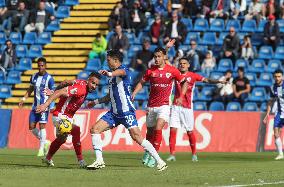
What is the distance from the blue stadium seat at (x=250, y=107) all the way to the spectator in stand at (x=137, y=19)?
19.5ft

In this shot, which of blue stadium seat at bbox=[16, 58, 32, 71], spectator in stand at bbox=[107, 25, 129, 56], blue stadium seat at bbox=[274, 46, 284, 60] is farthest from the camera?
blue stadium seat at bbox=[16, 58, 32, 71]

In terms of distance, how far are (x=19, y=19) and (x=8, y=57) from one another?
8.86ft

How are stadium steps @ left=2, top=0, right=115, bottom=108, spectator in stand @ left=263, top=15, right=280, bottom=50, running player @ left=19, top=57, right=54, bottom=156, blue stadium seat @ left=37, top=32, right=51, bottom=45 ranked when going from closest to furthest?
running player @ left=19, top=57, right=54, bottom=156, spectator in stand @ left=263, top=15, right=280, bottom=50, stadium steps @ left=2, top=0, right=115, bottom=108, blue stadium seat @ left=37, top=32, right=51, bottom=45

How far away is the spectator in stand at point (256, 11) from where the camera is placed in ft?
107

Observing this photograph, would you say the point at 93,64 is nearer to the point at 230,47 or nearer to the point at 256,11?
the point at 230,47

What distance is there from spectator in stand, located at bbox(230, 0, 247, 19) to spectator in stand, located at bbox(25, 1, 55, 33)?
7.42 metres

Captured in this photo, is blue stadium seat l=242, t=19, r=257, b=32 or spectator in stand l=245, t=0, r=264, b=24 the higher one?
spectator in stand l=245, t=0, r=264, b=24

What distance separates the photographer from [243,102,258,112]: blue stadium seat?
30.0 meters

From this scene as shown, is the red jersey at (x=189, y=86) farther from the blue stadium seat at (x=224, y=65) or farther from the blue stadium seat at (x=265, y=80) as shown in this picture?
the blue stadium seat at (x=224, y=65)

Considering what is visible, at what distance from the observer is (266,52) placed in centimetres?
3175

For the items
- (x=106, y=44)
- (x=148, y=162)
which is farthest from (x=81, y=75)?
(x=148, y=162)

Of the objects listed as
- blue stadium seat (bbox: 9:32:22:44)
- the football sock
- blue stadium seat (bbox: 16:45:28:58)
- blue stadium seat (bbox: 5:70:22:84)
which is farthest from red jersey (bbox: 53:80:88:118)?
blue stadium seat (bbox: 9:32:22:44)

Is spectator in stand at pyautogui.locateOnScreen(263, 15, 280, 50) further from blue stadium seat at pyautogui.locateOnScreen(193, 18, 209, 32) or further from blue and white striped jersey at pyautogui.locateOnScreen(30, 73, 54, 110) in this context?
blue and white striped jersey at pyautogui.locateOnScreen(30, 73, 54, 110)

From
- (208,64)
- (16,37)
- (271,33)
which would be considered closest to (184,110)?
(208,64)
